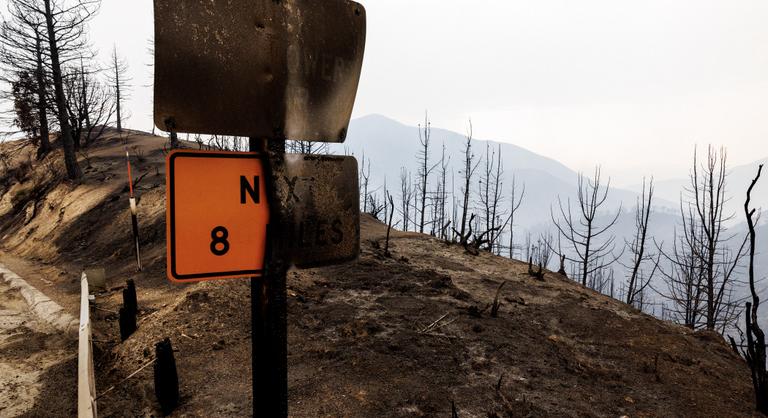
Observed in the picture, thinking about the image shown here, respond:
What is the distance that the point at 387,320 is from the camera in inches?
213

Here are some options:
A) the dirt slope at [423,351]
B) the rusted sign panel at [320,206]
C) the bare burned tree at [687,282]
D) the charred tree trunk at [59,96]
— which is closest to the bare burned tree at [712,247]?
the bare burned tree at [687,282]

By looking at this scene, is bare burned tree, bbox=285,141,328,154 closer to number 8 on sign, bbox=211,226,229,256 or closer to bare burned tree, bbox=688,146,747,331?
number 8 on sign, bbox=211,226,229,256

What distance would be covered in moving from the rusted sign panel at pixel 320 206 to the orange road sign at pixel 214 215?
128mm

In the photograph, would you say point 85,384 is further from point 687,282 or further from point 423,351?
point 687,282

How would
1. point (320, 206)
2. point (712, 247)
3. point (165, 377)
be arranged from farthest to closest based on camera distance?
point (712, 247)
point (165, 377)
point (320, 206)

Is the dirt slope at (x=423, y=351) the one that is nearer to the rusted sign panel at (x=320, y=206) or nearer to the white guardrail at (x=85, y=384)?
the white guardrail at (x=85, y=384)

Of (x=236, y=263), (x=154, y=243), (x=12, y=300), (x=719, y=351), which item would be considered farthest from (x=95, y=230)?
(x=719, y=351)

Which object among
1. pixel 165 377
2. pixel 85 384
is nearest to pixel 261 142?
pixel 85 384

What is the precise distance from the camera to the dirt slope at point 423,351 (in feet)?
12.3

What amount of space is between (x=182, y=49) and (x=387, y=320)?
14.8 ft

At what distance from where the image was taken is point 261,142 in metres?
1.71

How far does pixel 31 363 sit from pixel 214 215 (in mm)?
5439

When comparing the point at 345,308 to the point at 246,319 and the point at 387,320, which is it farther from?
the point at 246,319

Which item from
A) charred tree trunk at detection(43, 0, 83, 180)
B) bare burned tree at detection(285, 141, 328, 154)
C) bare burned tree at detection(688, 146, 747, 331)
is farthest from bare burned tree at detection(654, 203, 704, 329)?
charred tree trunk at detection(43, 0, 83, 180)
